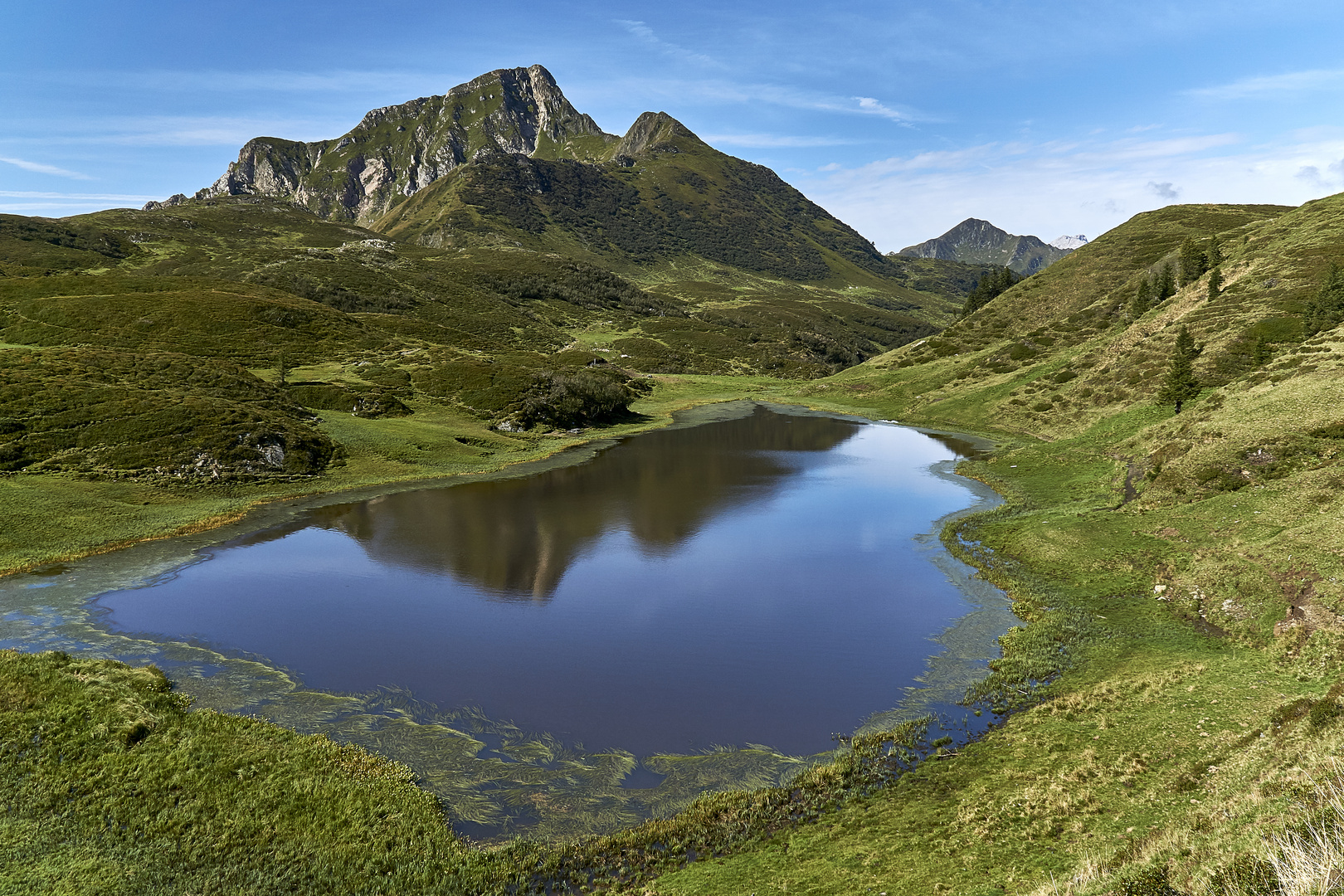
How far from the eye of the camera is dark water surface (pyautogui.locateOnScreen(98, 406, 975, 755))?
2397 cm

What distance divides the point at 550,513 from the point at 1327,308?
78.6m

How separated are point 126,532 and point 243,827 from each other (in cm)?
3642

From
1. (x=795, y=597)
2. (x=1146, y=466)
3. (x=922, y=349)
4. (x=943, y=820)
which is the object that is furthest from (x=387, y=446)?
(x=922, y=349)

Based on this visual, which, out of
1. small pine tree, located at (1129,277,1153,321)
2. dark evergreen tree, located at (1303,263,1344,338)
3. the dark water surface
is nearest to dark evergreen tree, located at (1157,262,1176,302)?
small pine tree, located at (1129,277,1153,321)

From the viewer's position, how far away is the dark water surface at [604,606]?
2397cm

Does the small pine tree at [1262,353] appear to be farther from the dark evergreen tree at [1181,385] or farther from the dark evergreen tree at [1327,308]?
the dark evergreen tree at [1181,385]

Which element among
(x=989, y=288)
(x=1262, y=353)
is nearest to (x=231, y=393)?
(x=1262, y=353)

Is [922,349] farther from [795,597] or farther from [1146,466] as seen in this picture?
[795,597]

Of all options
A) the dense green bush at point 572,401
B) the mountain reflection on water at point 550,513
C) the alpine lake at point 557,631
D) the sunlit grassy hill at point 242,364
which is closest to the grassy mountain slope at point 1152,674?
the alpine lake at point 557,631

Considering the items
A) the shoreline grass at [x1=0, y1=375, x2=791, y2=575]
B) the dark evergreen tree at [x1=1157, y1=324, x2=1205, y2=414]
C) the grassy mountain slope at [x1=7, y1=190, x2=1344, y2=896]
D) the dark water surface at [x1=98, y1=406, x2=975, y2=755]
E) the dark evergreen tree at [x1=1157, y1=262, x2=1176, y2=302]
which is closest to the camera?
the grassy mountain slope at [x1=7, y1=190, x2=1344, y2=896]

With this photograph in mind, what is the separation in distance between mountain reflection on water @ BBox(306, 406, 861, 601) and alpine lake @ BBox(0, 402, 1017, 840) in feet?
1.04

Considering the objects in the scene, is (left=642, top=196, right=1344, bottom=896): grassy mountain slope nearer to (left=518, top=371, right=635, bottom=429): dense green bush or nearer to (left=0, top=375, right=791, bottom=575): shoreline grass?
(left=0, top=375, right=791, bottom=575): shoreline grass

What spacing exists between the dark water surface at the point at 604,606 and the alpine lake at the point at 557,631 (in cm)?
14

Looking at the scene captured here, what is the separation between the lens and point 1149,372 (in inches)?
3009
